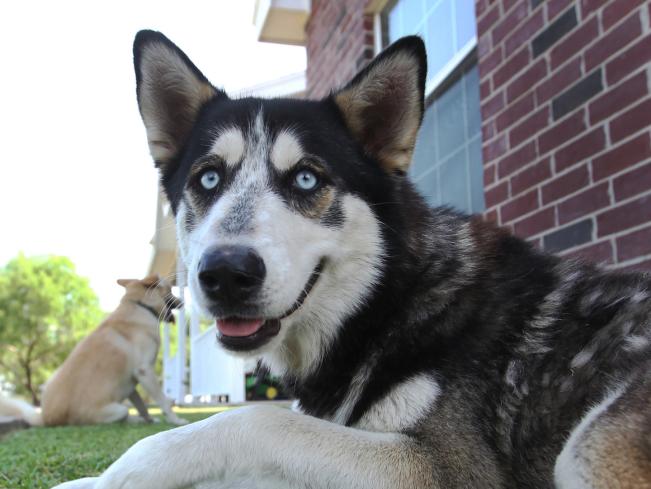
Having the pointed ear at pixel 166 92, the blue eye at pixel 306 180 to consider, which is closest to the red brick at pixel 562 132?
A: the blue eye at pixel 306 180

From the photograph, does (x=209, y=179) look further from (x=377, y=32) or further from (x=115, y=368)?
(x=115, y=368)

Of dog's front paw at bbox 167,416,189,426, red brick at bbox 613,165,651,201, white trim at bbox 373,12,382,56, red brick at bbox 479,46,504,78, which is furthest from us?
dog's front paw at bbox 167,416,189,426

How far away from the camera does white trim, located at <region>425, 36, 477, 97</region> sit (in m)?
4.66

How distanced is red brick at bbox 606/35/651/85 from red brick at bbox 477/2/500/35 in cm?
118

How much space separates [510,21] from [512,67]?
0.98 feet

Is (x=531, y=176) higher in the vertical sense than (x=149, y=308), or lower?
higher

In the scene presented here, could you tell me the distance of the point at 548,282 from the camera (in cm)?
220

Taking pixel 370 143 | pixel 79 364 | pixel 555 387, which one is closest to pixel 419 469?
pixel 555 387

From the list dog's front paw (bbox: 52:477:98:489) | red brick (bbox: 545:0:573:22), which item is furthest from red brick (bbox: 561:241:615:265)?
dog's front paw (bbox: 52:477:98:489)

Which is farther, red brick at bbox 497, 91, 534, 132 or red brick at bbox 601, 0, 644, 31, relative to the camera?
red brick at bbox 497, 91, 534, 132

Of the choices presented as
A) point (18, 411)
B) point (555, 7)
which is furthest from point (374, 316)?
point (18, 411)

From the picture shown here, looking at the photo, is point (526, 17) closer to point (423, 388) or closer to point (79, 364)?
point (423, 388)

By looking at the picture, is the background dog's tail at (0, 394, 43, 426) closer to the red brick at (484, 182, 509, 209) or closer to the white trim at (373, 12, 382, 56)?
the white trim at (373, 12, 382, 56)

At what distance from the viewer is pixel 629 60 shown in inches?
119
